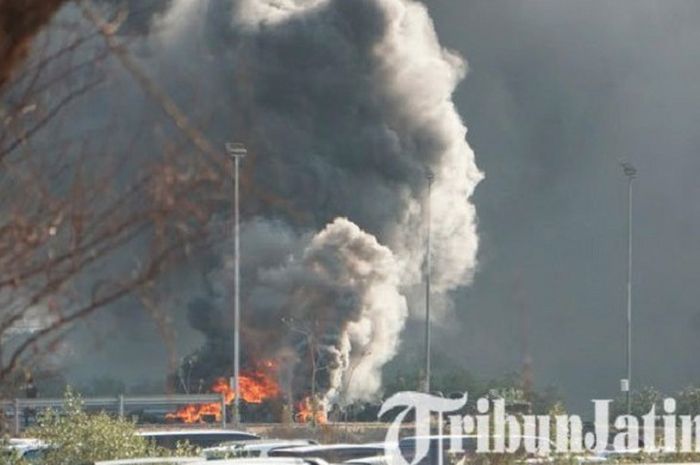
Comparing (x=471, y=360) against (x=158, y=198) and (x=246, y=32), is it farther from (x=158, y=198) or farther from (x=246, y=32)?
(x=158, y=198)

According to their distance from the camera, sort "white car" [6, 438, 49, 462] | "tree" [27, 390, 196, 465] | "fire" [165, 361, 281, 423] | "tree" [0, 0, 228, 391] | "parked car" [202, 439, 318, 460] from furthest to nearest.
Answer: "fire" [165, 361, 281, 423], "white car" [6, 438, 49, 462], "tree" [27, 390, 196, 465], "parked car" [202, 439, 318, 460], "tree" [0, 0, 228, 391]

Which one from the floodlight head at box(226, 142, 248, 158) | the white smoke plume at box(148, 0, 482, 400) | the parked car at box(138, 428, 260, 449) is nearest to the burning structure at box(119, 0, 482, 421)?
the white smoke plume at box(148, 0, 482, 400)

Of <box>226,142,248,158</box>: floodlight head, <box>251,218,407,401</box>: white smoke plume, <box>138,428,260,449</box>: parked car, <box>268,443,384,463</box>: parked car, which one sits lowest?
<box>268,443,384,463</box>: parked car

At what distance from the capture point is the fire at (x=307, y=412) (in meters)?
51.5

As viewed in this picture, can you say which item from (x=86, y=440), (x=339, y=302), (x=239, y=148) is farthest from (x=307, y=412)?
(x=239, y=148)

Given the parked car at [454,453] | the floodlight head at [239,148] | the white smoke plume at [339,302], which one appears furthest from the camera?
the white smoke plume at [339,302]

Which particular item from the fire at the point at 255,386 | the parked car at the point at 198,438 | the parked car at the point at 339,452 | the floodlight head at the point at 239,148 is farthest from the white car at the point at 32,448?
the fire at the point at 255,386

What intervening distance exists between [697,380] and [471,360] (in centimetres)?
1043

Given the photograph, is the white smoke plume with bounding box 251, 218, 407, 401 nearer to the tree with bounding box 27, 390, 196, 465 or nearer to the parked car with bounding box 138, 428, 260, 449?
the parked car with bounding box 138, 428, 260, 449

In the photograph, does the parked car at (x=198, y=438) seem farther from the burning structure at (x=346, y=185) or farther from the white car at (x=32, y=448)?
the burning structure at (x=346, y=185)

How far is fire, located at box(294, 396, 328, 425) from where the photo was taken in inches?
2028

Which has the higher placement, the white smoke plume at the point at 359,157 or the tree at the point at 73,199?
the white smoke plume at the point at 359,157

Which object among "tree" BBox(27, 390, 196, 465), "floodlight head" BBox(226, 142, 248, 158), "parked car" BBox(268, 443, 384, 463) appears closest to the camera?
"floodlight head" BBox(226, 142, 248, 158)

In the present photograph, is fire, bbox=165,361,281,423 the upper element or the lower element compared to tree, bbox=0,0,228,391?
upper
